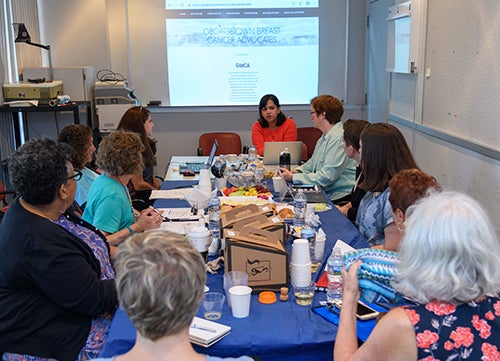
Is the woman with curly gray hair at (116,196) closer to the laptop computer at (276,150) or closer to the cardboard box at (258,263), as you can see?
the cardboard box at (258,263)

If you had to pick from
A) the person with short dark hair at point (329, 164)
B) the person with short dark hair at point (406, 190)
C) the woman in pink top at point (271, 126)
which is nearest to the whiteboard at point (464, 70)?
the person with short dark hair at point (329, 164)

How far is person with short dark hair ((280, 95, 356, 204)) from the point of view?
395 cm

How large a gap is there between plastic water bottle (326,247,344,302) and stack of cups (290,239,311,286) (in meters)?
0.08

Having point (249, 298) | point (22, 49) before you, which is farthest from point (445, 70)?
point (22, 49)

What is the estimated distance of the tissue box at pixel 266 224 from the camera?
86.1 inches

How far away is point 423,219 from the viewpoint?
137 centimetres

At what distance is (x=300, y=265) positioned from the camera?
198 cm

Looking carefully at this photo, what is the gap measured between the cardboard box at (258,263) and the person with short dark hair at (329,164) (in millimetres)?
1935

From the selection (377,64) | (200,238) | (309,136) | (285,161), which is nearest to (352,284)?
(200,238)

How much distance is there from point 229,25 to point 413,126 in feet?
8.15

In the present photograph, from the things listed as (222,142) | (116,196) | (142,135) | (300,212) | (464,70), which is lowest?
(222,142)

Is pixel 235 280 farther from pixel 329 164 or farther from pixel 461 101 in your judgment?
pixel 461 101

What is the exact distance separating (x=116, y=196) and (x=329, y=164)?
1.79 meters

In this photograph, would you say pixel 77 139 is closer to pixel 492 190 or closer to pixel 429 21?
pixel 492 190
